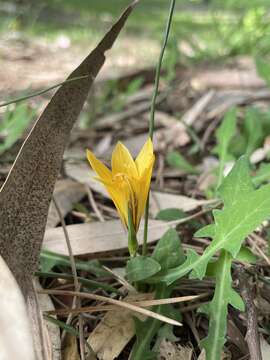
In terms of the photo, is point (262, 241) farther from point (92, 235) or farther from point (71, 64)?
point (71, 64)

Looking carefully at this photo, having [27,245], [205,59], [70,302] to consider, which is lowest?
[70,302]

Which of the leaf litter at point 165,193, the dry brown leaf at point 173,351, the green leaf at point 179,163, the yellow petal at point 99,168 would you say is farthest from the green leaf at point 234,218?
the green leaf at point 179,163

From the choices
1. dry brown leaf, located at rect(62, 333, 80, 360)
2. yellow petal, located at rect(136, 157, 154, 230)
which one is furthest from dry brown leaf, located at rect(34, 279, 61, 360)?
yellow petal, located at rect(136, 157, 154, 230)

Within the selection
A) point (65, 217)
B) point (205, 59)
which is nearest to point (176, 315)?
point (65, 217)

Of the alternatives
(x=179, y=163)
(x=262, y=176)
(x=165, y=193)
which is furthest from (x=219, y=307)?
(x=179, y=163)

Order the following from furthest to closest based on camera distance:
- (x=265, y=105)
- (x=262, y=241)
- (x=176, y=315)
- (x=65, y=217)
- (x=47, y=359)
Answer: (x=265, y=105)
(x=65, y=217)
(x=262, y=241)
(x=176, y=315)
(x=47, y=359)

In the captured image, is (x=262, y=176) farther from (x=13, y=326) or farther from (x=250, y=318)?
(x=13, y=326)

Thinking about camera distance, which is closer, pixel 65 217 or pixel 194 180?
pixel 65 217
